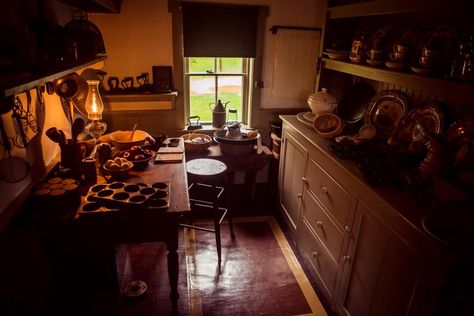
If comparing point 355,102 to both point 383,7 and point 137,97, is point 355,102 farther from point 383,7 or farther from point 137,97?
point 137,97

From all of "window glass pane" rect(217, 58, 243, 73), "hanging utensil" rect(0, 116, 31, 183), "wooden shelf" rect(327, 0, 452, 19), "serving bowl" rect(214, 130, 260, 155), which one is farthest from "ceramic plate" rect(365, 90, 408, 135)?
"hanging utensil" rect(0, 116, 31, 183)

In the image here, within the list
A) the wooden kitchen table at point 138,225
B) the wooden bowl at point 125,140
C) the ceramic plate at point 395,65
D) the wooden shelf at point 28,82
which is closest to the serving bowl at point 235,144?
the wooden bowl at point 125,140

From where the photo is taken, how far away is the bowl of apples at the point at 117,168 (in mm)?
2154

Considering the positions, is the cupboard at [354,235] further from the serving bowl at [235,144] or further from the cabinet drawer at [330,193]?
the serving bowl at [235,144]

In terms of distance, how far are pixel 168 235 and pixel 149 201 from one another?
222 millimetres

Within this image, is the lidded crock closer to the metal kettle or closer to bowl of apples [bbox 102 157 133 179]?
the metal kettle

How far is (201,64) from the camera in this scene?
11.6 ft

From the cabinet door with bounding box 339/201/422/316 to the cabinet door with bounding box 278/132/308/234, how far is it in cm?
88

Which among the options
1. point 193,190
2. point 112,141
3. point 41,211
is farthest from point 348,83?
point 41,211

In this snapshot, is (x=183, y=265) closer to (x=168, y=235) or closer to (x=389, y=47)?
(x=168, y=235)

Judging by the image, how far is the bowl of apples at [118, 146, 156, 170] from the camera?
2373 millimetres

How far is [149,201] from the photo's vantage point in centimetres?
188

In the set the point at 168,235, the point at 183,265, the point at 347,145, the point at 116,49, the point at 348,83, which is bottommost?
the point at 183,265

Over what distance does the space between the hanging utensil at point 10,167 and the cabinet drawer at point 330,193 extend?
5.79 ft
